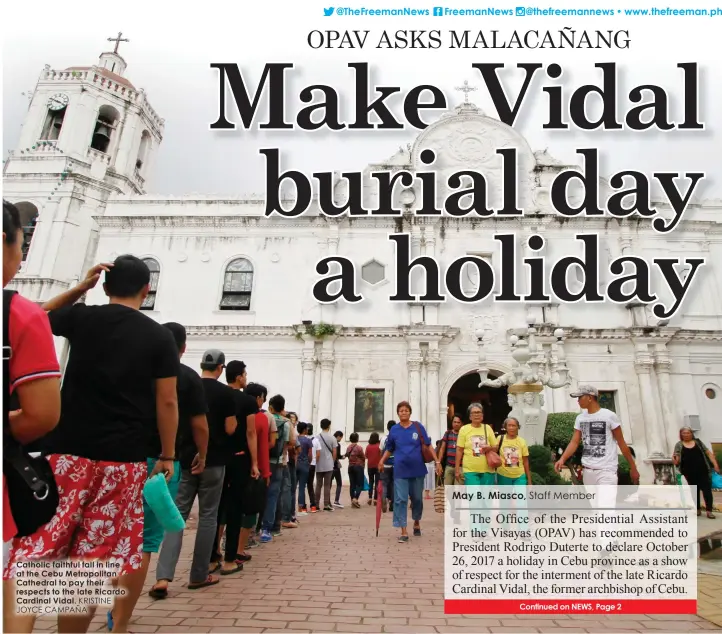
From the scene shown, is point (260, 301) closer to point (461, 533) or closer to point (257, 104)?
point (257, 104)

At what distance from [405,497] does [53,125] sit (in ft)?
71.0

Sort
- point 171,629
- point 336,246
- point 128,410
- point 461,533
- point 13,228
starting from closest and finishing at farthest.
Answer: point 13,228
point 128,410
point 171,629
point 461,533
point 336,246

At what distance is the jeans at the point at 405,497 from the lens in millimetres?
6449

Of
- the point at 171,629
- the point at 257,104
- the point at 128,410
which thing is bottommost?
the point at 171,629

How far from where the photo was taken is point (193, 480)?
13.8 ft

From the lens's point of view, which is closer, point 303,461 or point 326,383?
point 303,461

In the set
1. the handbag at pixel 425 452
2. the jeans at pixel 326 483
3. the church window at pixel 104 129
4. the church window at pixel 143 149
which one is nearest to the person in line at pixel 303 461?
the jeans at pixel 326 483

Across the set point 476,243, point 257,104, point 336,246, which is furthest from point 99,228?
point 257,104

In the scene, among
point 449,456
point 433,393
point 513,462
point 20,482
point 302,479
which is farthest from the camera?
point 433,393

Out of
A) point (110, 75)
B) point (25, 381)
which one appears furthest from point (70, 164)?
point (25, 381)

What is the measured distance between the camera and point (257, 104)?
208 inches

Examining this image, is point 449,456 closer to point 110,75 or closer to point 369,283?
point 369,283

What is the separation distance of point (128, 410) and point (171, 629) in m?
1.51
